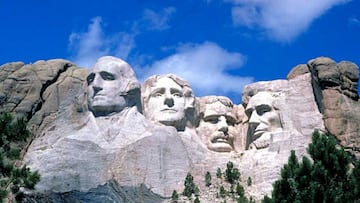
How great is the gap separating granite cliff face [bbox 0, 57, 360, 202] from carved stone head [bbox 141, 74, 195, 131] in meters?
Answer: 0.03

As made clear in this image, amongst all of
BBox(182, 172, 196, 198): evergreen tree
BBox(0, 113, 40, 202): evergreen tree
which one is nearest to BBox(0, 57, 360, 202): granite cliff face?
BBox(182, 172, 196, 198): evergreen tree

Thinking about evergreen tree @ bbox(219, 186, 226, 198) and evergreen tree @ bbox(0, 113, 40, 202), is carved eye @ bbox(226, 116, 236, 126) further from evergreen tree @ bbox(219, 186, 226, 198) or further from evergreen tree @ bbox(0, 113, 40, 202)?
evergreen tree @ bbox(0, 113, 40, 202)

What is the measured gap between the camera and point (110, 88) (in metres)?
24.8

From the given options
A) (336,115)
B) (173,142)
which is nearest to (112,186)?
(173,142)

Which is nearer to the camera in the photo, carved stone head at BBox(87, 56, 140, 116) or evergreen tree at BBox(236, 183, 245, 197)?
evergreen tree at BBox(236, 183, 245, 197)

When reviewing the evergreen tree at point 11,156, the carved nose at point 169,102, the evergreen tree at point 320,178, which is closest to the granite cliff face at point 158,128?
the carved nose at point 169,102

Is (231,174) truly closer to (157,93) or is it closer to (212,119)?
(212,119)

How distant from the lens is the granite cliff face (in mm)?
23766

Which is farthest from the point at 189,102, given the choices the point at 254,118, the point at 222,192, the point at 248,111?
the point at 222,192

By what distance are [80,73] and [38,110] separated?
5.03ft

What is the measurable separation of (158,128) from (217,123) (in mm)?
1981

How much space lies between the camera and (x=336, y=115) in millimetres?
25266

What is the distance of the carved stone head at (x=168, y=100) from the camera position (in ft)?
83.1

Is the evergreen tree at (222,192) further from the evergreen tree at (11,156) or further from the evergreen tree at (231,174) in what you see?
the evergreen tree at (11,156)
